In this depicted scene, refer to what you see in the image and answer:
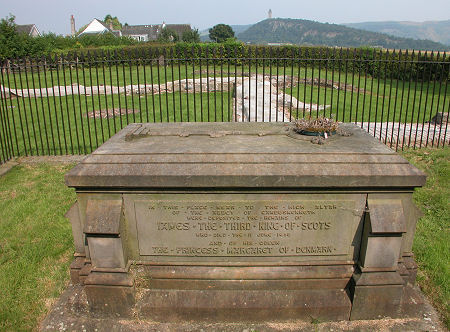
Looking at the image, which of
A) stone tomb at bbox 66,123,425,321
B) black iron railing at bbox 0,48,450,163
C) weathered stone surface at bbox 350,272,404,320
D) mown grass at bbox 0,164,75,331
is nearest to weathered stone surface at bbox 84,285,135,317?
stone tomb at bbox 66,123,425,321

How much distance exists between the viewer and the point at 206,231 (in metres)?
3.43

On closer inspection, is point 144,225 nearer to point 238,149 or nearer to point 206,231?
point 206,231

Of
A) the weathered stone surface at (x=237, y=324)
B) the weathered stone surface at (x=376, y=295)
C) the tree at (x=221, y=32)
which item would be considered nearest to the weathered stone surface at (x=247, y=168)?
the weathered stone surface at (x=376, y=295)

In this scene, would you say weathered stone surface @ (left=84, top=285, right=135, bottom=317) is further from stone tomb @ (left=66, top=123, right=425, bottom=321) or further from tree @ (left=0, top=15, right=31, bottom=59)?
tree @ (left=0, top=15, right=31, bottom=59)

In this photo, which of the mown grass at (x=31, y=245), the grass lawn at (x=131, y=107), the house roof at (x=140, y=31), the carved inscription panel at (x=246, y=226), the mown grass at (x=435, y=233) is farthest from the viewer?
the house roof at (x=140, y=31)

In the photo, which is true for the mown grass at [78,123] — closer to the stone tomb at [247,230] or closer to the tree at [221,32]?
the stone tomb at [247,230]

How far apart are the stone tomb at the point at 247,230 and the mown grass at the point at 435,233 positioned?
1.49ft

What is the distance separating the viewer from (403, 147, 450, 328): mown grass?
3.85m

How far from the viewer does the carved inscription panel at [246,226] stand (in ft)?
10.9

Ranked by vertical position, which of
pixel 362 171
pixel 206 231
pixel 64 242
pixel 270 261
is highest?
pixel 362 171

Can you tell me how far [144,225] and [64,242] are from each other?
6.84 feet

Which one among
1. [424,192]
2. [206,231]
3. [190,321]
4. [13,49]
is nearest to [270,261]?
[206,231]

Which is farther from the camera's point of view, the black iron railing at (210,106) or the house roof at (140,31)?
the house roof at (140,31)

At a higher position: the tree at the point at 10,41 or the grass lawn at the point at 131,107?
the tree at the point at 10,41
